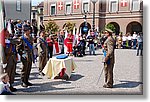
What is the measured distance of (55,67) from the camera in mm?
5555

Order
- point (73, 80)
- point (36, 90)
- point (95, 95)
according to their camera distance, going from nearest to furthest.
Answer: point (95, 95)
point (36, 90)
point (73, 80)

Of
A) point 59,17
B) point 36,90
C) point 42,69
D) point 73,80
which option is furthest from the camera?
point 42,69

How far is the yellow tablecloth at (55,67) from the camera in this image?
217 inches

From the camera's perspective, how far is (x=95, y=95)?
172 inches

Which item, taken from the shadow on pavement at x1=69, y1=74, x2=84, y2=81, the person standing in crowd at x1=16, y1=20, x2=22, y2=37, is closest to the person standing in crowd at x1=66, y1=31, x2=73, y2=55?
the shadow on pavement at x1=69, y1=74, x2=84, y2=81

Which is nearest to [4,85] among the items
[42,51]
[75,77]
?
[42,51]

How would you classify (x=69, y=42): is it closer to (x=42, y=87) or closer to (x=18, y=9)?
(x=42, y=87)

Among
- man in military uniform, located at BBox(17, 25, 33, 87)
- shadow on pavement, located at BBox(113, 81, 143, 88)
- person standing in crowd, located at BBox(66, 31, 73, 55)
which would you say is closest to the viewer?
man in military uniform, located at BBox(17, 25, 33, 87)

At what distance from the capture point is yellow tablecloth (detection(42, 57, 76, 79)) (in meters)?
5.50

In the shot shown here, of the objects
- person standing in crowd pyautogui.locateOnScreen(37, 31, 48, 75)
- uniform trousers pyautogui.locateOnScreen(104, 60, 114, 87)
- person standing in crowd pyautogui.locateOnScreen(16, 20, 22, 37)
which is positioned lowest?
uniform trousers pyautogui.locateOnScreen(104, 60, 114, 87)

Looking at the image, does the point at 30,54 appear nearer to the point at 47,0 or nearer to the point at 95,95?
the point at 47,0

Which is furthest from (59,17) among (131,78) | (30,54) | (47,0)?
(131,78)

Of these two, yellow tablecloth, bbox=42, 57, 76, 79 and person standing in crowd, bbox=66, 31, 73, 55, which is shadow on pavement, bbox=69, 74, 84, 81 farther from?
person standing in crowd, bbox=66, 31, 73, 55

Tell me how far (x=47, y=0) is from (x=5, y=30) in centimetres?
87
